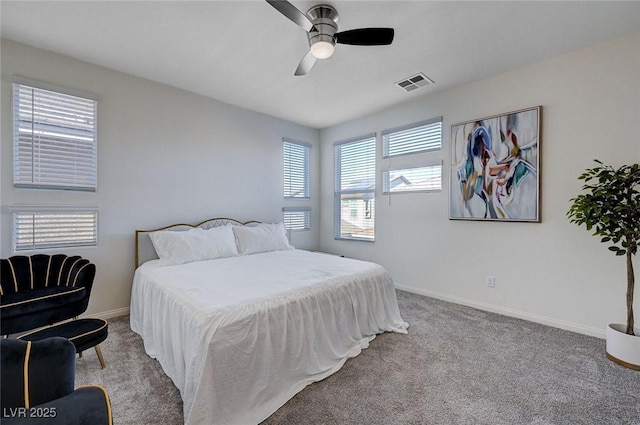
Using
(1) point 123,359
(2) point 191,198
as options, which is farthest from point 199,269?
(2) point 191,198

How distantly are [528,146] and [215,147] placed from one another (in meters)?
3.79

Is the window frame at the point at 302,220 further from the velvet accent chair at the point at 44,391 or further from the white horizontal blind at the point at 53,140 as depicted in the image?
the velvet accent chair at the point at 44,391

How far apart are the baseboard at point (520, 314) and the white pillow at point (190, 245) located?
2640 millimetres

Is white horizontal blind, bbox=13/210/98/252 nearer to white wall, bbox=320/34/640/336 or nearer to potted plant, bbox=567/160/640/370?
white wall, bbox=320/34/640/336

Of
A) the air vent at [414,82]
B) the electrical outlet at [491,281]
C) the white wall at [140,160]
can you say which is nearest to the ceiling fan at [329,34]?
the air vent at [414,82]

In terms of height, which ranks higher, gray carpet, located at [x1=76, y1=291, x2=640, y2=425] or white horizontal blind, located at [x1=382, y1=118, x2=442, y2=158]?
white horizontal blind, located at [x1=382, y1=118, x2=442, y2=158]

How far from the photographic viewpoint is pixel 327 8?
6.69 feet

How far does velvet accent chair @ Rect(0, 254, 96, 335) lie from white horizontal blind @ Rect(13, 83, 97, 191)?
0.78m

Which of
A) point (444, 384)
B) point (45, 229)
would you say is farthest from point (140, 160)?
point (444, 384)

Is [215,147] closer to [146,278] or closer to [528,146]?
[146,278]

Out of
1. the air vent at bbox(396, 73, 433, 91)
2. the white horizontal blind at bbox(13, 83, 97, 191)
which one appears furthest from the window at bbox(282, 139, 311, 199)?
the white horizontal blind at bbox(13, 83, 97, 191)

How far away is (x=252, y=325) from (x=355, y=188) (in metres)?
3.34

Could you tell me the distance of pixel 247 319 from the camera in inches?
65.9

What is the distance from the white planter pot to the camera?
205 centimetres
